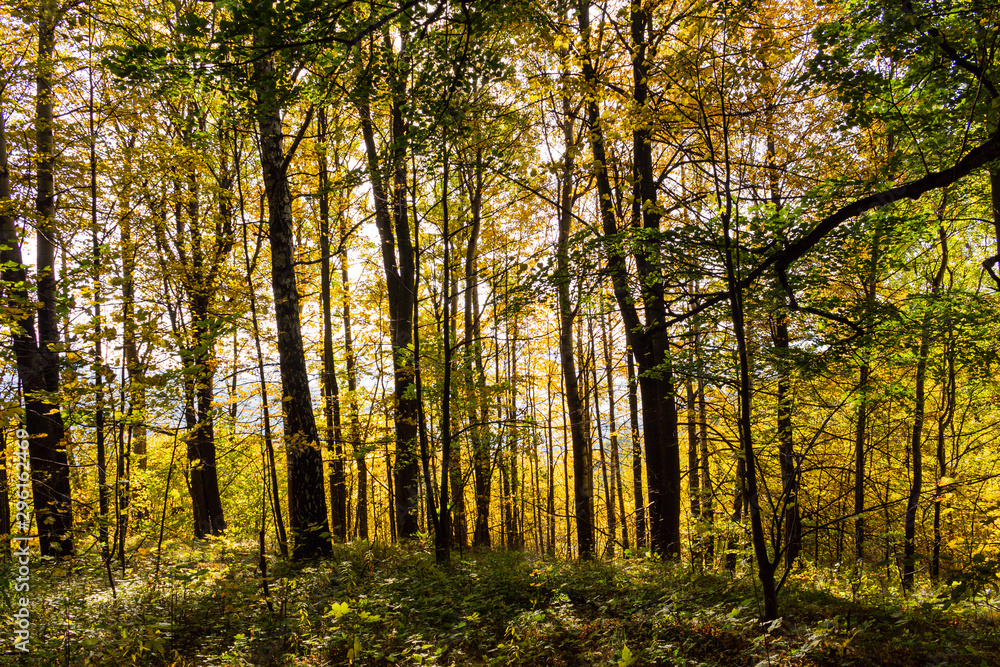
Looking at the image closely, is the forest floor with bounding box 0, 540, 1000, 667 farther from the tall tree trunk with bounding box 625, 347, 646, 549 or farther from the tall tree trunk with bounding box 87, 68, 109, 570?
the tall tree trunk with bounding box 625, 347, 646, 549

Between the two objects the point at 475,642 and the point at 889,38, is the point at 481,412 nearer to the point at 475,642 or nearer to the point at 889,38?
the point at 475,642

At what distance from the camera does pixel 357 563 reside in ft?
21.7

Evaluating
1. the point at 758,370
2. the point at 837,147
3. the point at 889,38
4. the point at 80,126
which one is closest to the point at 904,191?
the point at 889,38

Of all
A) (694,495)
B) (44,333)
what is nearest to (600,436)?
(694,495)

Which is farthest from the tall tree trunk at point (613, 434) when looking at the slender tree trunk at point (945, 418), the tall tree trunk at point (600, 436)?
the slender tree trunk at point (945, 418)

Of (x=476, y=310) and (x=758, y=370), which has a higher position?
(x=476, y=310)

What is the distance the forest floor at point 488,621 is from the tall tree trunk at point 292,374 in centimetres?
70

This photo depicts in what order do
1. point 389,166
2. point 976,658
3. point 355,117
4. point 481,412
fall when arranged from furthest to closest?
1. point 355,117
2. point 481,412
3. point 389,166
4. point 976,658

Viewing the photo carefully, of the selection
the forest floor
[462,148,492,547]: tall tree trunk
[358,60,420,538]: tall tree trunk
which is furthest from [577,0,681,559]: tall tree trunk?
[358,60,420,538]: tall tree trunk

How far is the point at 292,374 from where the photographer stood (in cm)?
676

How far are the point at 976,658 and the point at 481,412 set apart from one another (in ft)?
23.8

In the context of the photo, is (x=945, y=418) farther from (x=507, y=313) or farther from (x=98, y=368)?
(x=98, y=368)

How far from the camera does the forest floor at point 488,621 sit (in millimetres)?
3646

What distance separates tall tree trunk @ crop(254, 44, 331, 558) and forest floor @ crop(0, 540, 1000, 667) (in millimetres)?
701
